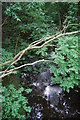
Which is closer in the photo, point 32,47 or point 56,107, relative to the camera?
point 32,47

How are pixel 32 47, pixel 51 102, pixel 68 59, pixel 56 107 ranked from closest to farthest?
pixel 32 47 < pixel 68 59 < pixel 56 107 < pixel 51 102

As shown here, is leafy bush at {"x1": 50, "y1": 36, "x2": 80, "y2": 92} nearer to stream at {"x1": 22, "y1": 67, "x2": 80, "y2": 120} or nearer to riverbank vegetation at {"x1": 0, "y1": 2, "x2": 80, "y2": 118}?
riverbank vegetation at {"x1": 0, "y1": 2, "x2": 80, "y2": 118}

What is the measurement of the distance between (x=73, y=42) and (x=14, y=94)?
122 cm

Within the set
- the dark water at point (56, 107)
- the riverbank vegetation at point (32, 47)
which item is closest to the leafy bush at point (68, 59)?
the riverbank vegetation at point (32, 47)

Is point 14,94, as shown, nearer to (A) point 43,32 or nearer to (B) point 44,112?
(B) point 44,112

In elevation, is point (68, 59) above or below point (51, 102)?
above

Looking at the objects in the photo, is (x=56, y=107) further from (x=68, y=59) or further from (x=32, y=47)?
(x=32, y=47)

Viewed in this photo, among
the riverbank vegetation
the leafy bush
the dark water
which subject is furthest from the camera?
the dark water

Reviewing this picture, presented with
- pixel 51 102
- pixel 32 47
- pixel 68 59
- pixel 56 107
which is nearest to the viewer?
pixel 32 47

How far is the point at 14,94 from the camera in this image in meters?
1.92

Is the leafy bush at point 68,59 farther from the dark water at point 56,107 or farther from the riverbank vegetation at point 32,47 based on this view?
the dark water at point 56,107

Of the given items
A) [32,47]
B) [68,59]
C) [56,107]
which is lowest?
[56,107]

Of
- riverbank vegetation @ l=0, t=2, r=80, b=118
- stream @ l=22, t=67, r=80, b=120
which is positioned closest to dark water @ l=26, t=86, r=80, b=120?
stream @ l=22, t=67, r=80, b=120

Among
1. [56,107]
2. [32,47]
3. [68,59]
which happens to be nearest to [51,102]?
[56,107]
